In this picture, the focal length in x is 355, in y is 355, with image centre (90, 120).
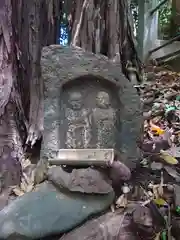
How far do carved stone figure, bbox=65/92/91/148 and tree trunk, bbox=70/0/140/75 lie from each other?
452 millimetres

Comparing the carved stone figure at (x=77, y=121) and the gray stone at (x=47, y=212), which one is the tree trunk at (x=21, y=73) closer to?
the carved stone figure at (x=77, y=121)

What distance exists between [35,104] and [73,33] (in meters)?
0.49

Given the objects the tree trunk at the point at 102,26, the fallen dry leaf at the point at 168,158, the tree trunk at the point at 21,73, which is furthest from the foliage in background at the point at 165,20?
the fallen dry leaf at the point at 168,158

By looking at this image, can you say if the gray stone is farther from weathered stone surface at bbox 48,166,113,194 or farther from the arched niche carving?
the arched niche carving

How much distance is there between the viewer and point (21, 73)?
6.99ft

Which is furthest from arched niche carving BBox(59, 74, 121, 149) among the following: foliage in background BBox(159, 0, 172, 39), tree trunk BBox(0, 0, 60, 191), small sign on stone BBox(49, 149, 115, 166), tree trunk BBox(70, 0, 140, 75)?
foliage in background BBox(159, 0, 172, 39)

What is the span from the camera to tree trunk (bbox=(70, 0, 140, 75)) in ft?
7.02

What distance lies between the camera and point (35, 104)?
211cm

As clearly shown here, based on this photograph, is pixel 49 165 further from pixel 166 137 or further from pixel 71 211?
pixel 166 137

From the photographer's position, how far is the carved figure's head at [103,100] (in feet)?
5.95

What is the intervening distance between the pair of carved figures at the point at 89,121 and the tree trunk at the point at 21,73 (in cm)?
29

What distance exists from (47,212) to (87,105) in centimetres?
65

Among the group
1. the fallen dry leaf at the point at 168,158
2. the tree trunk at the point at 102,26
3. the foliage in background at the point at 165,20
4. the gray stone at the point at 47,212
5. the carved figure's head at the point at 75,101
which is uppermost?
the foliage in background at the point at 165,20

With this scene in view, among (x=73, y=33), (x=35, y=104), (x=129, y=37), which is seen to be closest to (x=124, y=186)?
(x=35, y=104)
